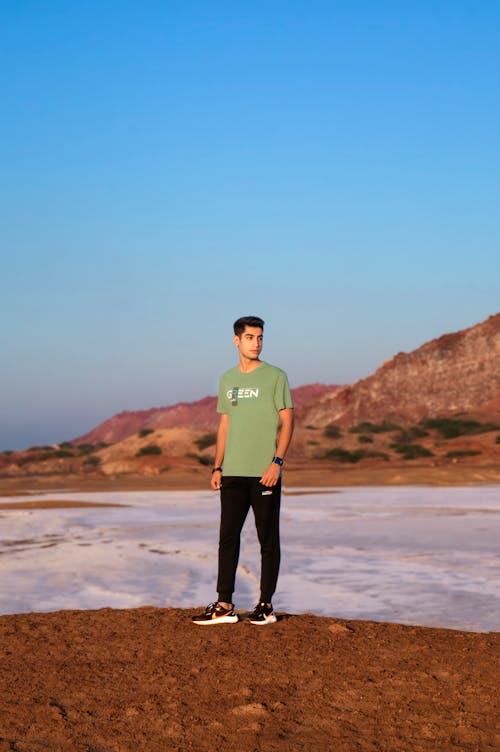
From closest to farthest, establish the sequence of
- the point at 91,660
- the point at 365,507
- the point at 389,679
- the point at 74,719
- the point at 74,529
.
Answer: the point at 74,719 < the point at 389,679 < the point at 91,660 < the point at 74,529 < the point at 365,507

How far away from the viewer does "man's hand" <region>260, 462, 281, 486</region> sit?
22.5 ft

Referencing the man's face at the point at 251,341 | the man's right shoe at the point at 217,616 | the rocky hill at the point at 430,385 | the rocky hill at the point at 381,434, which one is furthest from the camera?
the rocky hill at the point at 430,385

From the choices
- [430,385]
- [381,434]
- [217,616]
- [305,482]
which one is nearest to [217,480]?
[217,616]

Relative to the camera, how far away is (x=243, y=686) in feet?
17.3

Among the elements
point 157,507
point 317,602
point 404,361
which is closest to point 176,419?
point 404,361

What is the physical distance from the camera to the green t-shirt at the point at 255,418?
7.05 meters

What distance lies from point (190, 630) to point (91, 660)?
1.00 metres

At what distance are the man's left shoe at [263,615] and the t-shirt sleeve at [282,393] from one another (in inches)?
58.0

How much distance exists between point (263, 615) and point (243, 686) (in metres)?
1.67

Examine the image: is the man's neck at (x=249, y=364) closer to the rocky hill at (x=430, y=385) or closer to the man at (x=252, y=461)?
the man at (x=252, y=461)

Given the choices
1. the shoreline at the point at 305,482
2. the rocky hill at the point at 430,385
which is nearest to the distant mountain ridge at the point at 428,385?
the rocky hill at the point at 430,385

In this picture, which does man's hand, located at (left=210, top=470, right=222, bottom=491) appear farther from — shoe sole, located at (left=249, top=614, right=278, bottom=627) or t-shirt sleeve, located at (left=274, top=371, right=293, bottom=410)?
shoe sole, located at (left=249, top=614, right=278, bottom=627)

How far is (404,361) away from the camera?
7900cm

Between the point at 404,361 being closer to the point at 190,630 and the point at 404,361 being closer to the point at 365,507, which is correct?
the point at 365,507
